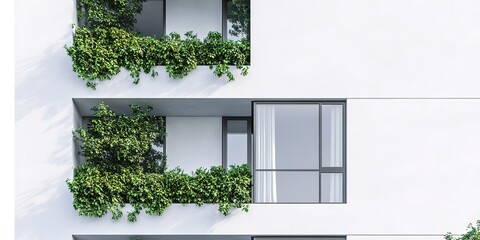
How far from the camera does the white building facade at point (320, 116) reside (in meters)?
12.2

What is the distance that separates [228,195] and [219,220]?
0.53 m

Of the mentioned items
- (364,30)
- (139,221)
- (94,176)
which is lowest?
(139,221)

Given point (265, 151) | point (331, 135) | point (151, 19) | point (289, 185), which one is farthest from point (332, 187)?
point (151, 19)

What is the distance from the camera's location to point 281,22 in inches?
494

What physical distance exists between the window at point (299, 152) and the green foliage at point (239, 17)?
1.86m

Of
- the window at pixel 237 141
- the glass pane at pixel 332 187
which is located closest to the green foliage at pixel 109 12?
the window at pixel 237 141

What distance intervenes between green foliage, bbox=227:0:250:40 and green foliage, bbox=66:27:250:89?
3.31 feet

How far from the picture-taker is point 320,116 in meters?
12.5

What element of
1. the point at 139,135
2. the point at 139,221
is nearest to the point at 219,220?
the point at 139,221

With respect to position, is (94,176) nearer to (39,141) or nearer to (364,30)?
(39,141)

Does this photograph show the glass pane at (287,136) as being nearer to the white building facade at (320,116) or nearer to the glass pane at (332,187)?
the white building facade at (320,116)

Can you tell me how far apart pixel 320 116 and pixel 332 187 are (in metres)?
1.45

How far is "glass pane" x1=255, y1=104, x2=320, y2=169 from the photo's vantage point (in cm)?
1264

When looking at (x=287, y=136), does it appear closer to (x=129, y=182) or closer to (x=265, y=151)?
(x=265, y=151)
